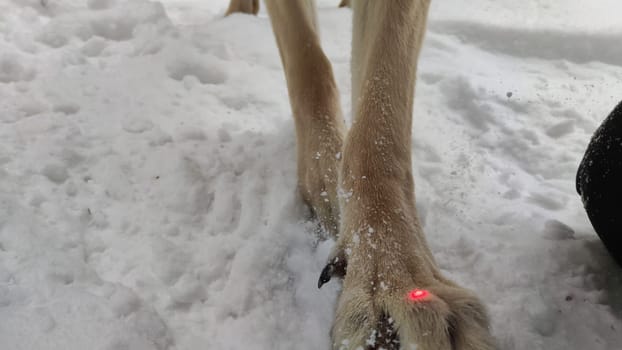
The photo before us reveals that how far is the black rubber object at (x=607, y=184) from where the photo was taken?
5.13ft

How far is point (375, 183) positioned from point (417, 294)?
361 millimetres

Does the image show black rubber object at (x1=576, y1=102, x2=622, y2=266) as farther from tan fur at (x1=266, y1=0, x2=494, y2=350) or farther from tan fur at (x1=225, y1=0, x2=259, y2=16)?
tan fur at (x1=225, y1=0, x2=259, y2=16)

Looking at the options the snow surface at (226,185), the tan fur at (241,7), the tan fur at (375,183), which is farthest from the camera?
the tan fur at (241,7)

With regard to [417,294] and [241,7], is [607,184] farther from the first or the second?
[241,7]

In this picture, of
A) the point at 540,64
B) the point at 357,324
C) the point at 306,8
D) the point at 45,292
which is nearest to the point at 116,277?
the point at 45,292

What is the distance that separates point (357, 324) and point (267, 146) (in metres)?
1.14

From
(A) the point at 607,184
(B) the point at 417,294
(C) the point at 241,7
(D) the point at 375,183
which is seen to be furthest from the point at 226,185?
(C) the point at 241,7

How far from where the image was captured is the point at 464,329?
1229 mm

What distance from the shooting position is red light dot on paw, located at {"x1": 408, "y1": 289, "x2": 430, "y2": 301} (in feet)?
4.13

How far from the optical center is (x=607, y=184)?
159 cm

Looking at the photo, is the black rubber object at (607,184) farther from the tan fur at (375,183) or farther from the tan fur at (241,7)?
the tan fur at (241,7)

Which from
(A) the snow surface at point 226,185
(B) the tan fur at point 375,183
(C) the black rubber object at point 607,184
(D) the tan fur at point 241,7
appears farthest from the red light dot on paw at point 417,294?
(D) the tan fur at point 241,7

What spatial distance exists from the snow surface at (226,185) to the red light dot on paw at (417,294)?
305 millimetres

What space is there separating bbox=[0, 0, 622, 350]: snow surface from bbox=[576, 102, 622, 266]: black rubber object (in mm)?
121
